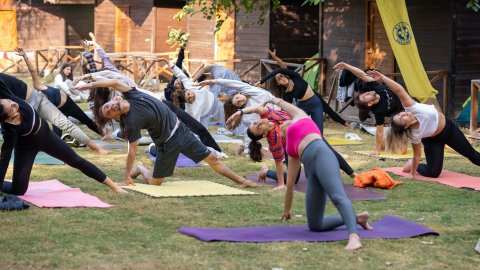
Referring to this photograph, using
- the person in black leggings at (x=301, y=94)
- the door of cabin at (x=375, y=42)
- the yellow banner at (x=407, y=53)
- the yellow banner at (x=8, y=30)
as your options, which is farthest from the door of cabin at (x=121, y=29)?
the person in black leggings at (x=301, y=94)

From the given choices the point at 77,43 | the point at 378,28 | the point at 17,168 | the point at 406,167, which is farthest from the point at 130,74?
the point at 17,168

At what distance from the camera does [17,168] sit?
342 inches

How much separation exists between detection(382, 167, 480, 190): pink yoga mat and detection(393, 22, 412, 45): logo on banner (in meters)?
3.43

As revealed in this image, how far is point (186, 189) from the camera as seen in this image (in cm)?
972

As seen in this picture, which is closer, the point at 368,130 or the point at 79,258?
the point at 79,258

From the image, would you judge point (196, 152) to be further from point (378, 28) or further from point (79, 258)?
point (378, 28)

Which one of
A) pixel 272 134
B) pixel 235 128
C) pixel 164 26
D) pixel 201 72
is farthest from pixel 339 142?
pixel 164 26

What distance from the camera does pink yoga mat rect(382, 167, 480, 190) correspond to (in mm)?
10375

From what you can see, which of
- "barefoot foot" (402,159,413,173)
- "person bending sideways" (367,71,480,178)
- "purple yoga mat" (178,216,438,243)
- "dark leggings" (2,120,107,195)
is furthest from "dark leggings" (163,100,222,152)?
"purple yoga mat" (178,216,438,243)

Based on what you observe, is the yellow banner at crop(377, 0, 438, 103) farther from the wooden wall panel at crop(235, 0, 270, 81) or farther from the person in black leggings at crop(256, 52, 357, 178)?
the wooden wall panel at crop(235, 0, 270, 81)

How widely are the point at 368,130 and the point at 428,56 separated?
1.90m

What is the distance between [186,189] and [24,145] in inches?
73.5

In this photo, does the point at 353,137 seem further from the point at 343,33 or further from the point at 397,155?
the point at 343,33

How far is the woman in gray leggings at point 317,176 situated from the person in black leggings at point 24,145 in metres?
2.44
